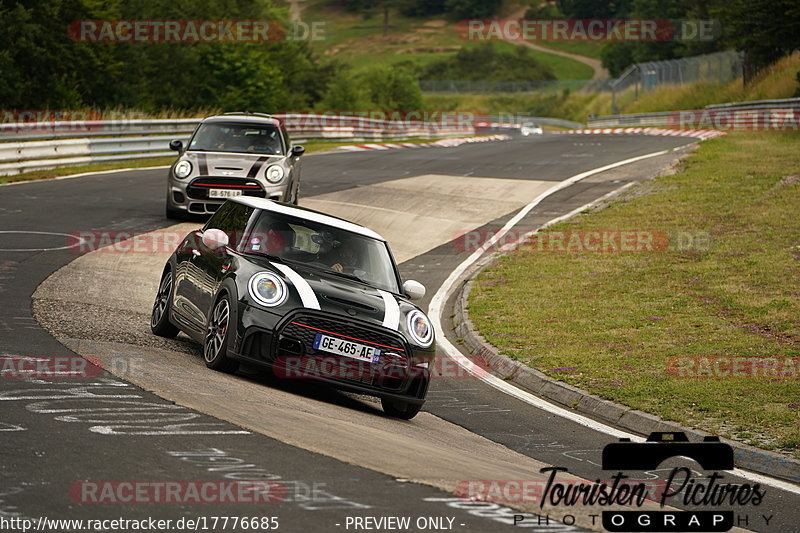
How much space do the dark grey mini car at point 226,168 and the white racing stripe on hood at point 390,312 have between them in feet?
30.1

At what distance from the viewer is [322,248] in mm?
9914

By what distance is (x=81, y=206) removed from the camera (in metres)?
20.0

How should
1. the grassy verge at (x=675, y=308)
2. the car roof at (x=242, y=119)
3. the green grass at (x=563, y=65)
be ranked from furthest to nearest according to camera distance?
the green grass at (x=563, y=65) < the car roof at (x=242, y=119) < the grassy verge at (x=675, y=308)

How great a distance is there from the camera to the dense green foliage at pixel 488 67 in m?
140

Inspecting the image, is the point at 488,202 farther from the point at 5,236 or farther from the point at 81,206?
the point at 5,236

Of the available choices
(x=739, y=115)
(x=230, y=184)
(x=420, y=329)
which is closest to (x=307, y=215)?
(x=420, y=329)

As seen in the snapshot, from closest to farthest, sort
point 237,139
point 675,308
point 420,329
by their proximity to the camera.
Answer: point 420,329 < point 675,308 < point 237,139

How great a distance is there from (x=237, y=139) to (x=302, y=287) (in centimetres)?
1080

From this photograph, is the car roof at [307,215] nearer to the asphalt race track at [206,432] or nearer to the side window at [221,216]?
the side window at [221,216]

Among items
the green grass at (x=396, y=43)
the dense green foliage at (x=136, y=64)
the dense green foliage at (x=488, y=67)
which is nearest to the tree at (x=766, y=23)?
the dense green foliage at (x=136, y=64)

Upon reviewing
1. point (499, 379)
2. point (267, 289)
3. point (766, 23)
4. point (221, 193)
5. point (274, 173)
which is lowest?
point (499, 379)

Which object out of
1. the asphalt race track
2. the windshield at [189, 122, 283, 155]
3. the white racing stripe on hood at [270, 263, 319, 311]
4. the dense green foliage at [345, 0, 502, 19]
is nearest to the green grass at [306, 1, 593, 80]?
the dense green foliage at [345, 0, 502, 19]

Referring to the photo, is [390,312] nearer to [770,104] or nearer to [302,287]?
[302,287]

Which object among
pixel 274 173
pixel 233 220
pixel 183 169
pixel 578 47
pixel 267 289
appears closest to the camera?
→ pixel 267 289
